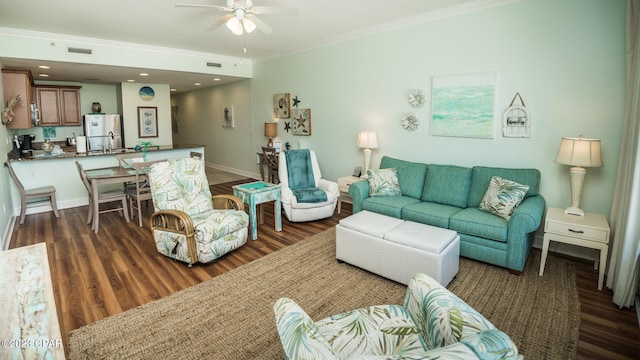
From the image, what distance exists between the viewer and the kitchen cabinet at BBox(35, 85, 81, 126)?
23.7 ft

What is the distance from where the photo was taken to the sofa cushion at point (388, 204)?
3.91m

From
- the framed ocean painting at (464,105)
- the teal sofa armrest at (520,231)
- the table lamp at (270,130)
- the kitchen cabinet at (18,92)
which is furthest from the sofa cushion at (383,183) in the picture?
the kitchen cabinet at (18,92)

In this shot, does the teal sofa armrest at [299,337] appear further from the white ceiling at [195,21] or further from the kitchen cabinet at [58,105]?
the kitchen cabinet at [58,105]

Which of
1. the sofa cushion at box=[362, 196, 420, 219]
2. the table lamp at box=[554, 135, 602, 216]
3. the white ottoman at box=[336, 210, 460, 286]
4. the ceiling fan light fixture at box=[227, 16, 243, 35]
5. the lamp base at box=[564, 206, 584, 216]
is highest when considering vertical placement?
the ceiling fan light fixture at box=[227, 16, 243, 35]

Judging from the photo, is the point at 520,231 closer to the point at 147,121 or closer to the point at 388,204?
the point at 388,204

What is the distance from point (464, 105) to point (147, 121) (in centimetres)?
721

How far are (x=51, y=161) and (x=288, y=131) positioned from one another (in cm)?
408

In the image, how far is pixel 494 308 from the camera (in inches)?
104

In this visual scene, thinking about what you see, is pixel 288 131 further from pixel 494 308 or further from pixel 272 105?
pixel 494 308

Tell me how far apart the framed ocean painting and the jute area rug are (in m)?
1.64

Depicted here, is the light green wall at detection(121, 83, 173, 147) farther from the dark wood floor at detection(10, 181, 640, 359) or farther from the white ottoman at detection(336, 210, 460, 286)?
the white ottoman at detection(336, 210, 460, 286)

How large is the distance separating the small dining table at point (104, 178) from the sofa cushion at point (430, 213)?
3.78m

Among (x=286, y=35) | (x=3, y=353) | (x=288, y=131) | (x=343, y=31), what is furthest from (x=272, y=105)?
(x=3, y=353)

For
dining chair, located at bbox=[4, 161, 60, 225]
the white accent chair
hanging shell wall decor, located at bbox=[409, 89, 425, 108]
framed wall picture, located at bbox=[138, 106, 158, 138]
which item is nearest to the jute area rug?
the white accent chair
